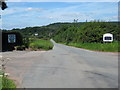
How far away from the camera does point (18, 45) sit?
38.0 meters

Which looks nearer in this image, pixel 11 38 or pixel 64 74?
pixel 64 74

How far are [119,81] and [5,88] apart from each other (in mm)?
4687

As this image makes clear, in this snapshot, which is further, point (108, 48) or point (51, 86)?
point (108, 48)

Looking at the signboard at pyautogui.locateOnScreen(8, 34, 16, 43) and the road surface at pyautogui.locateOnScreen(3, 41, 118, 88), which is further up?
the signboard at pyautogui.locateOnScreen(8, 34, 16, 43)

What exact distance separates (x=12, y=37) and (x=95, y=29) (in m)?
41.1

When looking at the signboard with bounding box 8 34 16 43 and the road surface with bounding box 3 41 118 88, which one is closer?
the road surface with bounding box 3 41 118 88

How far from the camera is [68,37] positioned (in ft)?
372

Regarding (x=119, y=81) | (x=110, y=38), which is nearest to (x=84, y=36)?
(x=110, y=38)

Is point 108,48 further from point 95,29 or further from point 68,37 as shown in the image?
point 68,37

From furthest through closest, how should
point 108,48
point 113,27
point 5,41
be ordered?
point 113,27 < point 108,48 < point 5,41

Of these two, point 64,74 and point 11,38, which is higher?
point 11,38

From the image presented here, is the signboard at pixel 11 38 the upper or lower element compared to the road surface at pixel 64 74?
upper

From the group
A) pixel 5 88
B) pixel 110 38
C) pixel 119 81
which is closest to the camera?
pixel 5 88

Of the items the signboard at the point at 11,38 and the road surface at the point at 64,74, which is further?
the signboard at the point at 11,38
